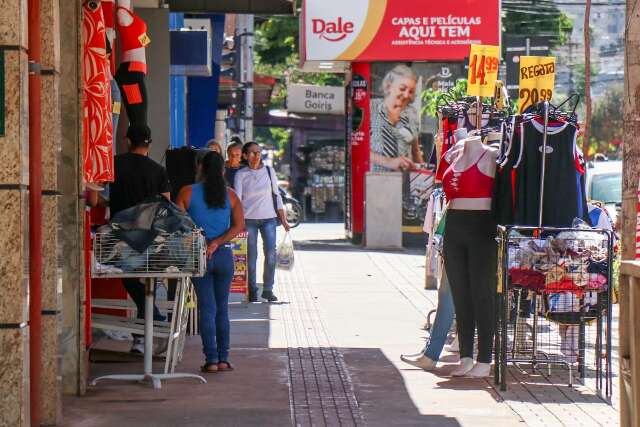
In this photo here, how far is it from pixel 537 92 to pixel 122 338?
4207 mm

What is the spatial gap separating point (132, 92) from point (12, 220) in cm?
475

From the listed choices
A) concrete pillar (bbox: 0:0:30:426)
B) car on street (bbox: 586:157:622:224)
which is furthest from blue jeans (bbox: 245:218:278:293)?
concrete pillar (bbox: 0:0:30:426)

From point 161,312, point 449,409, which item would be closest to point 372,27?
point 161,312

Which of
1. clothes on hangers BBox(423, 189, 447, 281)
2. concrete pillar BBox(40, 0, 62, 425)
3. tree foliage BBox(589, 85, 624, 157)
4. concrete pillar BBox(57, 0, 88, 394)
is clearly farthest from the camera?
tree foliage BBox(589, 85, 624, 157)

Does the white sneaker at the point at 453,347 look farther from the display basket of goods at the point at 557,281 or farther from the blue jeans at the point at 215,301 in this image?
the blue jeans at the point at 215,301

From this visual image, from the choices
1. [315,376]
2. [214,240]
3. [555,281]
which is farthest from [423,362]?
[214,240]

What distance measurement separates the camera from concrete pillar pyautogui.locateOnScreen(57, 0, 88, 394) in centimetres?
898

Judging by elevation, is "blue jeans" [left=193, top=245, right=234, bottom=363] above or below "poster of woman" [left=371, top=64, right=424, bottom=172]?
below

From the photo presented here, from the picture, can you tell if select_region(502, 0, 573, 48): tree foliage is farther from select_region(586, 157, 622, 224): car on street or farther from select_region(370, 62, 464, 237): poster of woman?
select_region(586, 157, 622, 224): car on street

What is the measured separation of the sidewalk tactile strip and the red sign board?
1116 centimetres

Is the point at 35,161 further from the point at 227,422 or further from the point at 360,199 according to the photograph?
the point at 360,199

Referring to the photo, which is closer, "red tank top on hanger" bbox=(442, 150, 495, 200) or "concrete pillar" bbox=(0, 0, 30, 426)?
"concrete pillar" bbox=(0, 0, 30, 426)

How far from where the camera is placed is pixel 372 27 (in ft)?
84.1

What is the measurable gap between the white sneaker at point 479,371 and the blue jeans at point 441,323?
15.3 inches
